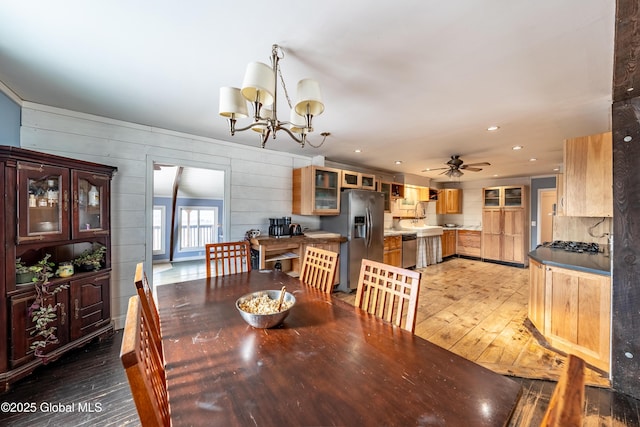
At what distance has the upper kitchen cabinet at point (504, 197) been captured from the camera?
6137mm

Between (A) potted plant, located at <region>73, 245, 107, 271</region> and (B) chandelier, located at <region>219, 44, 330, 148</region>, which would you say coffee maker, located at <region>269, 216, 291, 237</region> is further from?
(B) chandelier, located at <region>219, 44, 330, 148</region>

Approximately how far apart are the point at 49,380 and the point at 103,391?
528mm

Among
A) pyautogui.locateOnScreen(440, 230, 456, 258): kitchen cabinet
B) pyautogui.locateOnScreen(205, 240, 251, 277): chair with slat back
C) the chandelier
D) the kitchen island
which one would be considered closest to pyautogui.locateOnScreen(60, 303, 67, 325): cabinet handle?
pyautogui.locateOnScreen(205, 240, 251, 277): chair with slat back

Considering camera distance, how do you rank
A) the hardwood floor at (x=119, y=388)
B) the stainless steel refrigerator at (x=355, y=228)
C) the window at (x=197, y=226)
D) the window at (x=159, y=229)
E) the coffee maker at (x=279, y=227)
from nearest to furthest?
1. the hardwood floor at (x=119, y=388)
2. the coffee maker at (x=279, y=227)
3. the stainless steel refrigerator at (x=355, y=228)
4. the window at (x=159, y=229)
5. the window at (x=197, y=226)

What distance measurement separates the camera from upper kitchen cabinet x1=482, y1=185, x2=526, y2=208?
6.14m

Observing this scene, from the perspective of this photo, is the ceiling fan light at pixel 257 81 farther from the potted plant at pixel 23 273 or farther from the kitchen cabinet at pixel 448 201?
the kitchen cabinet at pixel 448 201

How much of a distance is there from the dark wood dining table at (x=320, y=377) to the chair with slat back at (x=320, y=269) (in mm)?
514

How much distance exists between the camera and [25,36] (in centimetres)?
149

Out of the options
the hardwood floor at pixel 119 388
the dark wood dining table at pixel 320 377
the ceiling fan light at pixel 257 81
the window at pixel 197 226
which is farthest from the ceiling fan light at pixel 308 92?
the window at pixel 197 226

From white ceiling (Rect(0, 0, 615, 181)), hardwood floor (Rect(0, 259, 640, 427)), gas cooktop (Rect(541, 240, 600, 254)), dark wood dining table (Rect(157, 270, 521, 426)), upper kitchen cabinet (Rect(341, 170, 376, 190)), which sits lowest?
hardwood floor (Rect(0, 259, 640, 427))

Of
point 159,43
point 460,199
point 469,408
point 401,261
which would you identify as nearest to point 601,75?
point 469,408

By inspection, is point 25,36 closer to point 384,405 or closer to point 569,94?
point 384,405

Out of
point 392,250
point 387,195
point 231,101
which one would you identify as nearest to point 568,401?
point 231,101

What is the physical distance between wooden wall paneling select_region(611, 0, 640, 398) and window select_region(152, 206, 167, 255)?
6.16m
